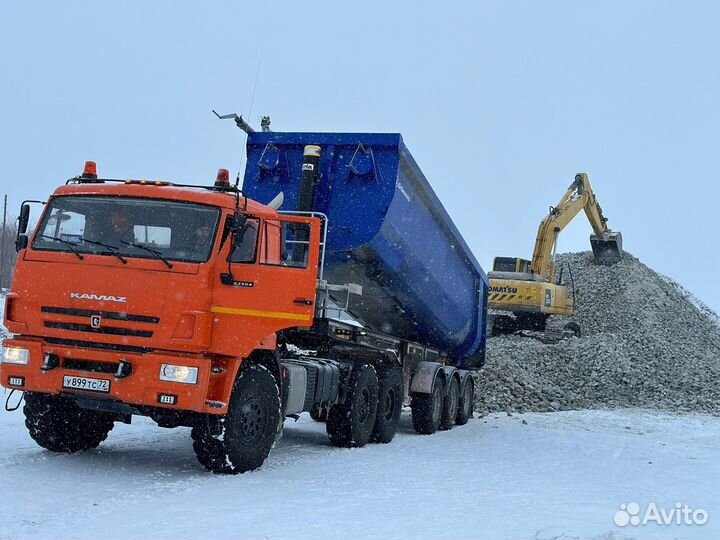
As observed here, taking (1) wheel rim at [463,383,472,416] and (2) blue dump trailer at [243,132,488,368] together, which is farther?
(1) wheel rim at [463,383,472,416]

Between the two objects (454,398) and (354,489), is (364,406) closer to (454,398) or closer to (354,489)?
(354,489)

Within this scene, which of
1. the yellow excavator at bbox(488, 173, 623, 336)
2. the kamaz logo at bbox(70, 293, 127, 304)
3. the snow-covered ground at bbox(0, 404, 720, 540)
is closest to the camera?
the snow-covered ground at bbox(0, 404, 720, 540)

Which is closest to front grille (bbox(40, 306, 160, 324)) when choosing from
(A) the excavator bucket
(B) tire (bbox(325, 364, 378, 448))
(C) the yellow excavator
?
(B) tire (bbox(325, 364, 378, 448))

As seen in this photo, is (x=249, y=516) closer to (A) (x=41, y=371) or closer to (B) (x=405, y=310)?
(A) (x=41, y=371)

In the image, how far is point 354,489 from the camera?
25.4ft

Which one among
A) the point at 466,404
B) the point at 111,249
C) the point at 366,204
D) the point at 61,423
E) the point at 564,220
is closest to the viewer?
the point at 111,249

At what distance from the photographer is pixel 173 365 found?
7.62 meters

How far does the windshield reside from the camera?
796 cm

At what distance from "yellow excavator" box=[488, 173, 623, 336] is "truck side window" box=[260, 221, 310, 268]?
18782mm

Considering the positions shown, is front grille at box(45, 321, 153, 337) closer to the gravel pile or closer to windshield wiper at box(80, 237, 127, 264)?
windshield wiper at box(80, 237, 127, 264)

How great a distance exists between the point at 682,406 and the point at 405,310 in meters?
10.1

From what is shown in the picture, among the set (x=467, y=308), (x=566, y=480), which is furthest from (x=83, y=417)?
(x=467, y=308)

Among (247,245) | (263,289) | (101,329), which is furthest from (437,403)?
(101,329)

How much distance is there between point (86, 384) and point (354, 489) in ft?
8.73
